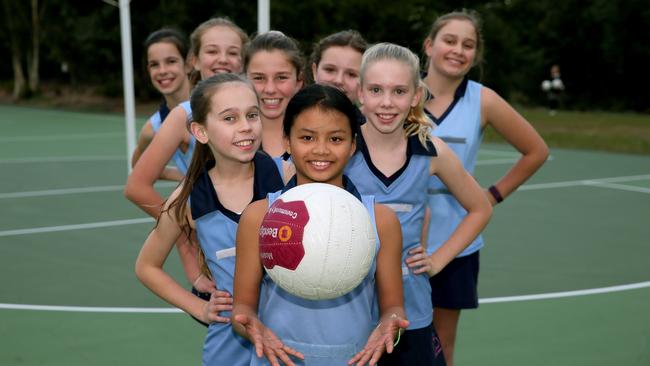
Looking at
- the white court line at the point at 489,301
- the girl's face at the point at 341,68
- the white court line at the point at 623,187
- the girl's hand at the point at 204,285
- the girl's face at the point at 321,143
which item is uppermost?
the girl's face at the point at 341,68

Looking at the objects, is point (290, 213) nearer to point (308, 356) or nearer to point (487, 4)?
point (308, 356)

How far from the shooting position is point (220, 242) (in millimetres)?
3189

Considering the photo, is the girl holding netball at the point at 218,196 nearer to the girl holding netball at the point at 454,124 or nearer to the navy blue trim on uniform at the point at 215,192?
the navy blue trim on uniform at the point at 215,192

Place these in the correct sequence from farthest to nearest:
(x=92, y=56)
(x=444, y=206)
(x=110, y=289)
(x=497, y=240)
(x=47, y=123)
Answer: (x=92, y=56) < (x=47, y=123) < (x=497, y=240) < (x=110, y=289) < (x=444, y=206)

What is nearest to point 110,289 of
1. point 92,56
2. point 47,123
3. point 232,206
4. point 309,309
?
point 232,206

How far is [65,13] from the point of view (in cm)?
3522

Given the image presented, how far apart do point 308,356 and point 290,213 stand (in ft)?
1.52

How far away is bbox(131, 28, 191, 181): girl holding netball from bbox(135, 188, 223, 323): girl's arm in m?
1.40

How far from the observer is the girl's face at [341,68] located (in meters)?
4.21

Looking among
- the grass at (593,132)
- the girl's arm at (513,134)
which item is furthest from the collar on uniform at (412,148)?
the grass at (593,132)

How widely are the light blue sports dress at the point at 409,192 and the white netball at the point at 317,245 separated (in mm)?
756

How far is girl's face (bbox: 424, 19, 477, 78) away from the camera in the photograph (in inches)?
167

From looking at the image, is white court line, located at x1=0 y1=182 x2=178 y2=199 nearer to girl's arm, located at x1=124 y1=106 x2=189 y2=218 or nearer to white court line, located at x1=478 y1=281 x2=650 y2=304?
white court line, located at x1=478 y1=281 x2=650 y2=304

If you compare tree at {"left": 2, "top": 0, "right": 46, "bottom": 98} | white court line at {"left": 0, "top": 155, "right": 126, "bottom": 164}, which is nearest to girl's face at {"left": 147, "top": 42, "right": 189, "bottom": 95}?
white court line at {"left": 0, "top": 155, "right": 126, "bottom": 164}
